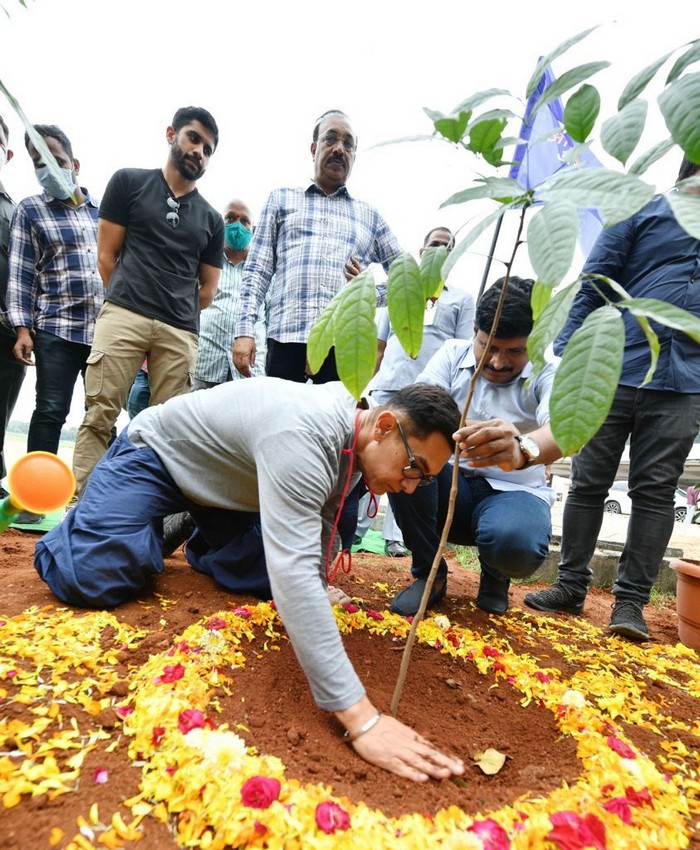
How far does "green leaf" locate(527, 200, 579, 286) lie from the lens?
0.51 meters

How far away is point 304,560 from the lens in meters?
1.13

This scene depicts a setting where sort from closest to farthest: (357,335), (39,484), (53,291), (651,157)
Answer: (651,157) → (357,335) → (39,484) → (53,291)

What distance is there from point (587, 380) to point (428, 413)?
0.72 meters

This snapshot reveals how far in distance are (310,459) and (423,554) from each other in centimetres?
91

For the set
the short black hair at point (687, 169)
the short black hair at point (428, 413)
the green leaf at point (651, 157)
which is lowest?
the short black hair at point (428, 413)

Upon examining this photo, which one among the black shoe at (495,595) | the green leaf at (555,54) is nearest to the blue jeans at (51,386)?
the black shoe at (495,595)

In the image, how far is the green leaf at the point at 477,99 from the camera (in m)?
0.74

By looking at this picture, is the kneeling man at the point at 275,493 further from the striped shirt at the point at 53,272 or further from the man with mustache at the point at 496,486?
the striped shirt at the point at 53,272

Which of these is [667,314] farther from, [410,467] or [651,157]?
[410,467]

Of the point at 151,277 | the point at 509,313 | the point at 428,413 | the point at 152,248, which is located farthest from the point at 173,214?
the point at 428,413

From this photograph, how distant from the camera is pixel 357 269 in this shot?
8.45 feet

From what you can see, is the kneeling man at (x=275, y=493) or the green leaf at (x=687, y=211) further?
the kneeling man at (x=275, y=493)

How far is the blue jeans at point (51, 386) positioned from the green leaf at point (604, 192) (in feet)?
8.13

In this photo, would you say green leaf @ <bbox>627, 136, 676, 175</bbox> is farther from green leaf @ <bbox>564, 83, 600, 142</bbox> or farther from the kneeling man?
the kneeling man
